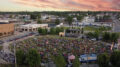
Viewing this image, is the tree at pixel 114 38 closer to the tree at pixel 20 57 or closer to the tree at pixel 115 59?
the tree at pixel 115 59

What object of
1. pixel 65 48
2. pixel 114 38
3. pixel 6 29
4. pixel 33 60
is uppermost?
pixel 6 29

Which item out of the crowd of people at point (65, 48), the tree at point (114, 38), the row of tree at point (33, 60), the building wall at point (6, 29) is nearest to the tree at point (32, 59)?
the row of tree at point (33, 60)

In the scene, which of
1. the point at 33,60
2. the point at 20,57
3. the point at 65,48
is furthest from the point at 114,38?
the point at 20,57

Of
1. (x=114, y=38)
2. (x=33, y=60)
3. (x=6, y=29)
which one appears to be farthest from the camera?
(x=6, y=29)

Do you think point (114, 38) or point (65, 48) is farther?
point (114, 38)

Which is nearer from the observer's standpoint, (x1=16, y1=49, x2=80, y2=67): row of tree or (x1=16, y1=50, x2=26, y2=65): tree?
(x1=16, y1=49, x2=80, y2=67): row of tree

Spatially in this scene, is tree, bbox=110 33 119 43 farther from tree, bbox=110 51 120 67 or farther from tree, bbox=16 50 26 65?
tree, bbox=16 50 26 65

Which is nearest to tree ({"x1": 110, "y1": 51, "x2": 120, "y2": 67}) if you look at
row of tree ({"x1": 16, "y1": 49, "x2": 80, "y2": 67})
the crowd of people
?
row of tree ({"x1": 16, "y1": 49, "x2": 80, "y2": 67})

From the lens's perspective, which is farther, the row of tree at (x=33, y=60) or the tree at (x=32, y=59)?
the tree at (x=32, y=59)

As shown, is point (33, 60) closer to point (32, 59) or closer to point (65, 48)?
point (32, 59)

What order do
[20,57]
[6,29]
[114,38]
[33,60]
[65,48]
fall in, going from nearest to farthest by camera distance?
[33,60]
[20,57]
[65,48]
[114,38]
[6,29]

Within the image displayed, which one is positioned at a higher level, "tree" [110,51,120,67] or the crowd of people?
"tree" [110,51,120,67]

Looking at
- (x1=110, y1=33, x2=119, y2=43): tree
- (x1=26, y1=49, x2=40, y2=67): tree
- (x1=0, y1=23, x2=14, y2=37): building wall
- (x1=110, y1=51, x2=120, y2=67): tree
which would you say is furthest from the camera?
(x1=0, y1=23, x2=14, y2=37): building wall

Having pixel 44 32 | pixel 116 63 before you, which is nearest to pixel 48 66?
pixel 116 63
